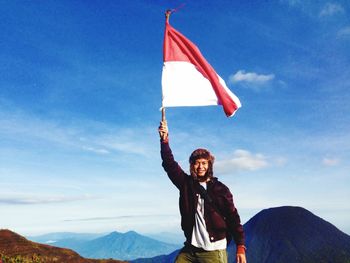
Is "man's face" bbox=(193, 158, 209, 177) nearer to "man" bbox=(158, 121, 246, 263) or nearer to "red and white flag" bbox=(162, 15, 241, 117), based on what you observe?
"man" bbox=(158, 121, 246, 263)

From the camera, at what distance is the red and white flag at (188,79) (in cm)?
1034

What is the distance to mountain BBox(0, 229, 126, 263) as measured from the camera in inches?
1184

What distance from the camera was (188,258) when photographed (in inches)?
281

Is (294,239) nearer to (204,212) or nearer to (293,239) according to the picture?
(293,239)

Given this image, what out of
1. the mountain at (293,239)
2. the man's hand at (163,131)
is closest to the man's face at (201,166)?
the man's hand at (163,131)

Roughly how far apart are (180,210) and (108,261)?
31.1 metres

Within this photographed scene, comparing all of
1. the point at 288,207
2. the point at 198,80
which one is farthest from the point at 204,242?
the point at 288,207

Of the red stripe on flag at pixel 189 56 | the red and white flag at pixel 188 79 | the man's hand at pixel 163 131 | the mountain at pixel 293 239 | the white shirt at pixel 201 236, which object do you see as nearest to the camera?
the white shirt at pixel 201 236

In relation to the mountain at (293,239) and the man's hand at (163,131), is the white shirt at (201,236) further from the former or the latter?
the mountain at (293,239)

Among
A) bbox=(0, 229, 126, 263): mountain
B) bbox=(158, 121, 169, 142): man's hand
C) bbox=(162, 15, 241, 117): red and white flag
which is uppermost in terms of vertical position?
bbox=(162, 15, 241, 117): red and white flag

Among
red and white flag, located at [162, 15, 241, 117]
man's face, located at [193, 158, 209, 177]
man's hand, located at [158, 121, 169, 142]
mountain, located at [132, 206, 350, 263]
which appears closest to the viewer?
man's face, located at [193, 158, 209, 177]

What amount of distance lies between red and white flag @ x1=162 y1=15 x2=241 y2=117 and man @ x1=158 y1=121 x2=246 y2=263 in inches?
108

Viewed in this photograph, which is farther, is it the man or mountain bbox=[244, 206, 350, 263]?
mountain bbox=[244, 206, 350, 263]

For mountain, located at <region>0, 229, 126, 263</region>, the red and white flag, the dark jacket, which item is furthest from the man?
mountain, located at <region>0, 229, 126, 263</region>
